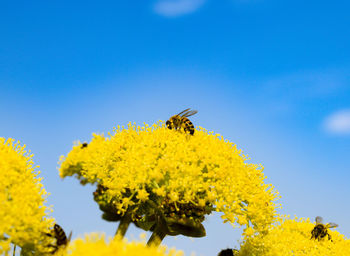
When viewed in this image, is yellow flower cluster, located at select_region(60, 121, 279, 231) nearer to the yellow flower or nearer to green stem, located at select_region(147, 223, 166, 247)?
the yellow flower

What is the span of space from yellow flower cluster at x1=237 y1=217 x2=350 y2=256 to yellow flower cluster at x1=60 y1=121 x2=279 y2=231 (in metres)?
0.83

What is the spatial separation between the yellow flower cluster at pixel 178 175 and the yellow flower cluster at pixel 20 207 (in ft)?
3.89

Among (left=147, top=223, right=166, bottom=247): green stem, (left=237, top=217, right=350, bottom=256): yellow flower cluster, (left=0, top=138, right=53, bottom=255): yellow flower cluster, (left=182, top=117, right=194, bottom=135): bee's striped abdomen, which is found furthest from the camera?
(left=237, top=217, right=350, bottom=256): yellow flower cluster

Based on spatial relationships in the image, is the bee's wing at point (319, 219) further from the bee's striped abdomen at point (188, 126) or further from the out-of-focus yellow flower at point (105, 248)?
the out-of-focus yellow flower at point (105, 248)

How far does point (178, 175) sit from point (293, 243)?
4281 mm

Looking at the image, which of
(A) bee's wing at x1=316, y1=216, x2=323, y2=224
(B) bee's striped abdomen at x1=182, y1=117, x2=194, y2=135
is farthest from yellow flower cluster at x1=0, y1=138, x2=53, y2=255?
(A) bee's wing at x1=316, y1=216, x2=323, y2=224

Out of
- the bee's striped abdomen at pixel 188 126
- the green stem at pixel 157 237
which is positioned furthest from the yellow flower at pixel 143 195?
the bee's striped abdomen at pixel 188 126

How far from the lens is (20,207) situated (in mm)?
5949

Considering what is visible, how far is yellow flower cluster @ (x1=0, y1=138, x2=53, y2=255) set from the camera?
5.75 metres

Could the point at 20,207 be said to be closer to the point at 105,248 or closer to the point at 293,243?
the point at 105,248

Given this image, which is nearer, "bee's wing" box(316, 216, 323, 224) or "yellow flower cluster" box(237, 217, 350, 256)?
"yellow flower cluster" box(237, 217, 350, 256)

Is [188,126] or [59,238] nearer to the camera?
[59,238]

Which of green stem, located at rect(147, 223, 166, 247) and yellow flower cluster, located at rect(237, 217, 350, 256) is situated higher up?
yellow flower cluster, located at rect(237, 217, 350, 256)

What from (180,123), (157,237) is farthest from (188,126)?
(157,237)
